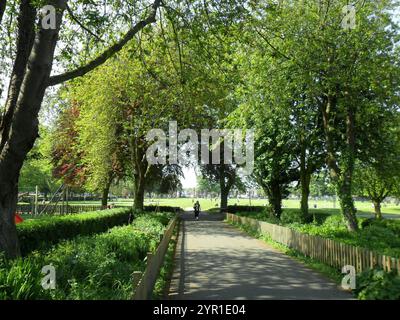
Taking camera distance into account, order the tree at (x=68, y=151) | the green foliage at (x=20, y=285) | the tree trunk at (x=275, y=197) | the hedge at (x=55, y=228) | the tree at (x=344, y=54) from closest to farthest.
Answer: the green foliage at (x=20, y=285), the hedge at (x=55, y=228), the tree at (x=344, y=54), the tree trunk at (x=275, y=197), the tree at (x=68, y=151)

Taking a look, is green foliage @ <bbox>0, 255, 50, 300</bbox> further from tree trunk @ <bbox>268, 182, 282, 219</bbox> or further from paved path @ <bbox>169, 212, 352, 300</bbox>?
tree trunk @ <bbox>268, 182, 282, 219</bbox>

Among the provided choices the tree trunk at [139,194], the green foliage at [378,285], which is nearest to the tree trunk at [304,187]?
the tree trunk at [139,194]

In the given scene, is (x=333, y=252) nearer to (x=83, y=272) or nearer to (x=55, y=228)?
(x=83, y=272)

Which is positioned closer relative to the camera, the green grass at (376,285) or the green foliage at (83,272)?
the green foliage at (83,272)

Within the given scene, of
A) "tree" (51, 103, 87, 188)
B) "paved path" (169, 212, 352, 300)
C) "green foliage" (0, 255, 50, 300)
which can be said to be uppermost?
"tree" (51, 103, 87, 188)

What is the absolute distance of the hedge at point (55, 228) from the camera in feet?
44.0

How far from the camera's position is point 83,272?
8.55 metres

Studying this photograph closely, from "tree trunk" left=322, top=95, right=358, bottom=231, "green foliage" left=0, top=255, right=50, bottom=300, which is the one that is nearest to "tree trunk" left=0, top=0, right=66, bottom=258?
"green foliage" left=0, top=255, right=50, bottom=300

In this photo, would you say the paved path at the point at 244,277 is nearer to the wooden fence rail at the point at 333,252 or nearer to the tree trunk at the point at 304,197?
the wooden fence rail at the point at 333,252

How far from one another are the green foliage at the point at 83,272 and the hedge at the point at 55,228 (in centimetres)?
251

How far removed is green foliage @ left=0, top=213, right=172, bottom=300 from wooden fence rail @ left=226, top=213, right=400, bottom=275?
18.2 feet

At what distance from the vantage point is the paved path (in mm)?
9750

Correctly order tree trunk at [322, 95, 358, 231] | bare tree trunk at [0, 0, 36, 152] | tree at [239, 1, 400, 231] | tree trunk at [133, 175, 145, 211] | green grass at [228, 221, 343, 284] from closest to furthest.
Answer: bare tree trunk at [0, 0, 36, 152], green grass at [228, 221, 343, 284], tree at [239, 1, 400, 231], tree trunk at [322, 95, 358, 231], tree trunk at [133, 175, 145, 211]

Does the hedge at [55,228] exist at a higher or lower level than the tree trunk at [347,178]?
lower
